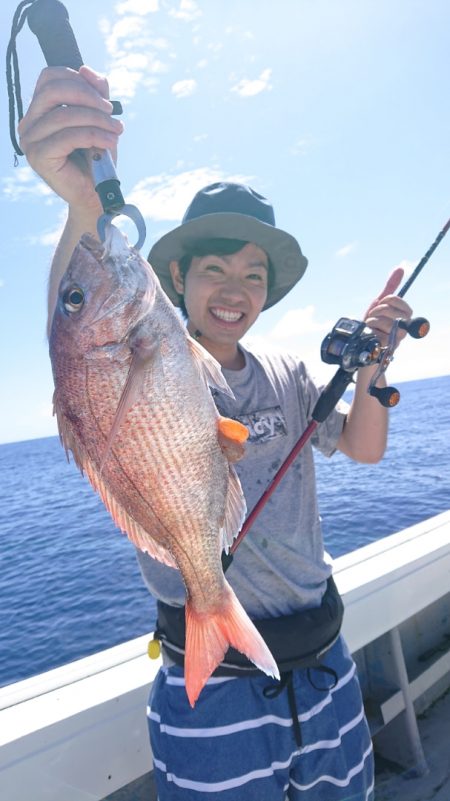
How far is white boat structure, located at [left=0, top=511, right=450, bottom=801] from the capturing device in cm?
216

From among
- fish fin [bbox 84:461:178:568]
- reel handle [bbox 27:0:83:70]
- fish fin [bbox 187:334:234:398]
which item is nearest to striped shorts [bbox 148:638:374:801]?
fish fin [bbox 84:461:178:568]

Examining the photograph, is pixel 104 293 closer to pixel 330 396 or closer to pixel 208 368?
pixel 208 368

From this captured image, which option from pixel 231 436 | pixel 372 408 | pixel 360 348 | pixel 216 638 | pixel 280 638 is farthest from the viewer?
pixel 372 408

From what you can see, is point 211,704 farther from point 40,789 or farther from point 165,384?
point 165,384

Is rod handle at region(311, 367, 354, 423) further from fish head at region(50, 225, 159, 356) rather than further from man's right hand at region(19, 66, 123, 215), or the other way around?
man's right hand at region(19, 66, 123, 215)

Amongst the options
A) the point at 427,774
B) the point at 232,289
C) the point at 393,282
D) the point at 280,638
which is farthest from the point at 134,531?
the point at 427,774

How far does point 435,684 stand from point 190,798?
284 centimetres

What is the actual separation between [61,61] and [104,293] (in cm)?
65

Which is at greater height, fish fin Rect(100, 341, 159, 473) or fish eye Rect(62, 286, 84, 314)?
fish eye Rect(62, 286, 84, 314)

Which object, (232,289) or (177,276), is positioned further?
(177,276)

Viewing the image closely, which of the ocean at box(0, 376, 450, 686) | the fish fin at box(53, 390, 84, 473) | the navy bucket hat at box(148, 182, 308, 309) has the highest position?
the navy bucket hat at box(148, 182, 308, 309)

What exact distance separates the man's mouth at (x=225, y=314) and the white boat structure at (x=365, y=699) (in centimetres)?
182

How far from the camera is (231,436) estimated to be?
1.51 meters

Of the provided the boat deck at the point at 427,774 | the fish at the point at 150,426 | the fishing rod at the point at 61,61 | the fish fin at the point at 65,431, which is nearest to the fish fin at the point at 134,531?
the fish at the point at 150,426
